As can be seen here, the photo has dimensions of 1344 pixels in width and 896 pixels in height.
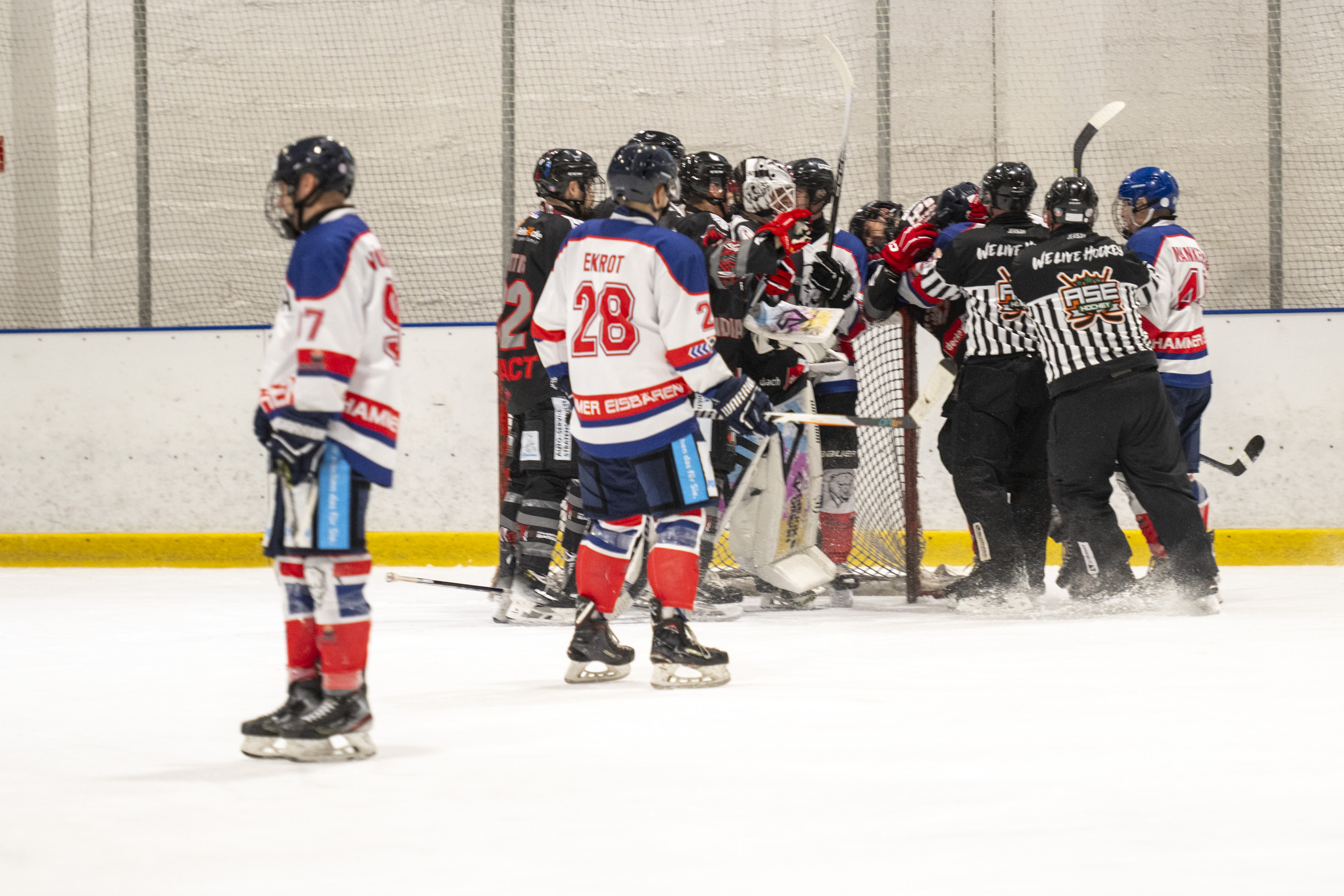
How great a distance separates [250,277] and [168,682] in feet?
13.2

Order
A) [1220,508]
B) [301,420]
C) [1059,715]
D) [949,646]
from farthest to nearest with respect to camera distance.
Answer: [1220,508] < [949,646] < [1059,715] < [301,420]

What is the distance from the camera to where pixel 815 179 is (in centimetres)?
470

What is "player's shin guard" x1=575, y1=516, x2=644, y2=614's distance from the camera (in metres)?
3.38

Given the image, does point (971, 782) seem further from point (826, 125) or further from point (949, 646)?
point (826, 125)

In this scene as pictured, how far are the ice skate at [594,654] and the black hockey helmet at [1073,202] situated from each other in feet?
7.21

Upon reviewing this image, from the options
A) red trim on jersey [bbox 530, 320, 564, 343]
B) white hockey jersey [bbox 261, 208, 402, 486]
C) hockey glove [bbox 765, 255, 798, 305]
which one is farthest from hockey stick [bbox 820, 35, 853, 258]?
white hockey jersey [bbox 261, 208, 402, 486]

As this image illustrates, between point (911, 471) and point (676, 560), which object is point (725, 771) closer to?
point (676, 560)

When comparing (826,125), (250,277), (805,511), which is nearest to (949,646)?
(805,511)

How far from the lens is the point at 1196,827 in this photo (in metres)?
2.01

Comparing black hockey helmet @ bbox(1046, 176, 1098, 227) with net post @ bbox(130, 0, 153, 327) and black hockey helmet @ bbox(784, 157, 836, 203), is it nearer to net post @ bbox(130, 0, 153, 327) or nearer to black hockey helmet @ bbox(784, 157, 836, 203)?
black hockey helmet @ bbox(784, 157, 836, 203)

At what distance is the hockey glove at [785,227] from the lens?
13.7 feet

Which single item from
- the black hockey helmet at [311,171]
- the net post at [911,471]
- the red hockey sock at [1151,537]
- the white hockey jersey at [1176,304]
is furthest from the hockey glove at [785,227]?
the black hockey helmet at [311,171]

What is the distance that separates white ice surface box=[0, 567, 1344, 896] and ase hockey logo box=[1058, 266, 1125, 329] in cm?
101

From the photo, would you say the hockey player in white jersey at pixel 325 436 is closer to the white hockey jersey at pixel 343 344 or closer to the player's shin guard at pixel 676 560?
the white hockey jersey at pixel 343 344
